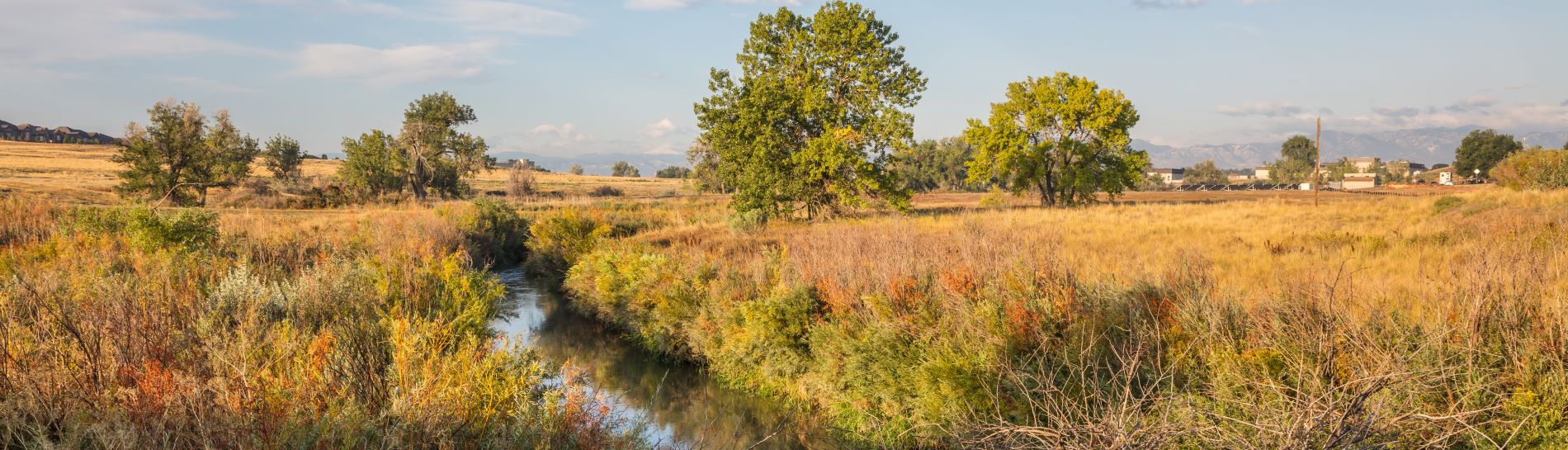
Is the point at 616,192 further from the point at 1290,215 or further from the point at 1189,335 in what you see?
the point at 1189,335

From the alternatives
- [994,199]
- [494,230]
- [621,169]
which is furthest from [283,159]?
[621,169]

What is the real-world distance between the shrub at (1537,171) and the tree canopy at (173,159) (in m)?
63.5

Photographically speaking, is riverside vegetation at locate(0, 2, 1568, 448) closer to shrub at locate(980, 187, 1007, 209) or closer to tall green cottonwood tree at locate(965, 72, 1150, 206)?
tall green cottonwood tree at locate(965, 72, 1150, 206)

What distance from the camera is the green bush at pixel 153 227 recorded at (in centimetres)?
1587

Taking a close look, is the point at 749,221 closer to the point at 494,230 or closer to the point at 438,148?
the point at 494,230

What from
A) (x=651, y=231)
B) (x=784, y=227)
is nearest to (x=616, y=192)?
(x=651, y=231)

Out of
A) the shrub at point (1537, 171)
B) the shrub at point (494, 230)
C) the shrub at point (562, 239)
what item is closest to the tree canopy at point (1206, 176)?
the shrub at point (1537, 171)

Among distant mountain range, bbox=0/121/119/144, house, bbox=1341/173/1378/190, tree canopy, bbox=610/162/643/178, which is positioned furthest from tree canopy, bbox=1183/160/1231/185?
distant mountain range, bbox=0/121/119/144

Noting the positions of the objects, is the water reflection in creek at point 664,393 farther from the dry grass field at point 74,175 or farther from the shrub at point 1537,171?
the shrub at point 1537,171

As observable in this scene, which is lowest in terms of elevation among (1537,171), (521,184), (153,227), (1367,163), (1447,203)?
(153,227)

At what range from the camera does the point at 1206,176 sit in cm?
12569

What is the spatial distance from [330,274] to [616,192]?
2302 inches

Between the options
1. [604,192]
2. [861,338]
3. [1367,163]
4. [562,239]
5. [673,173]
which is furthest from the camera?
[1367,163]

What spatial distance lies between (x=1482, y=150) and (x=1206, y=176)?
37010 millimetres
